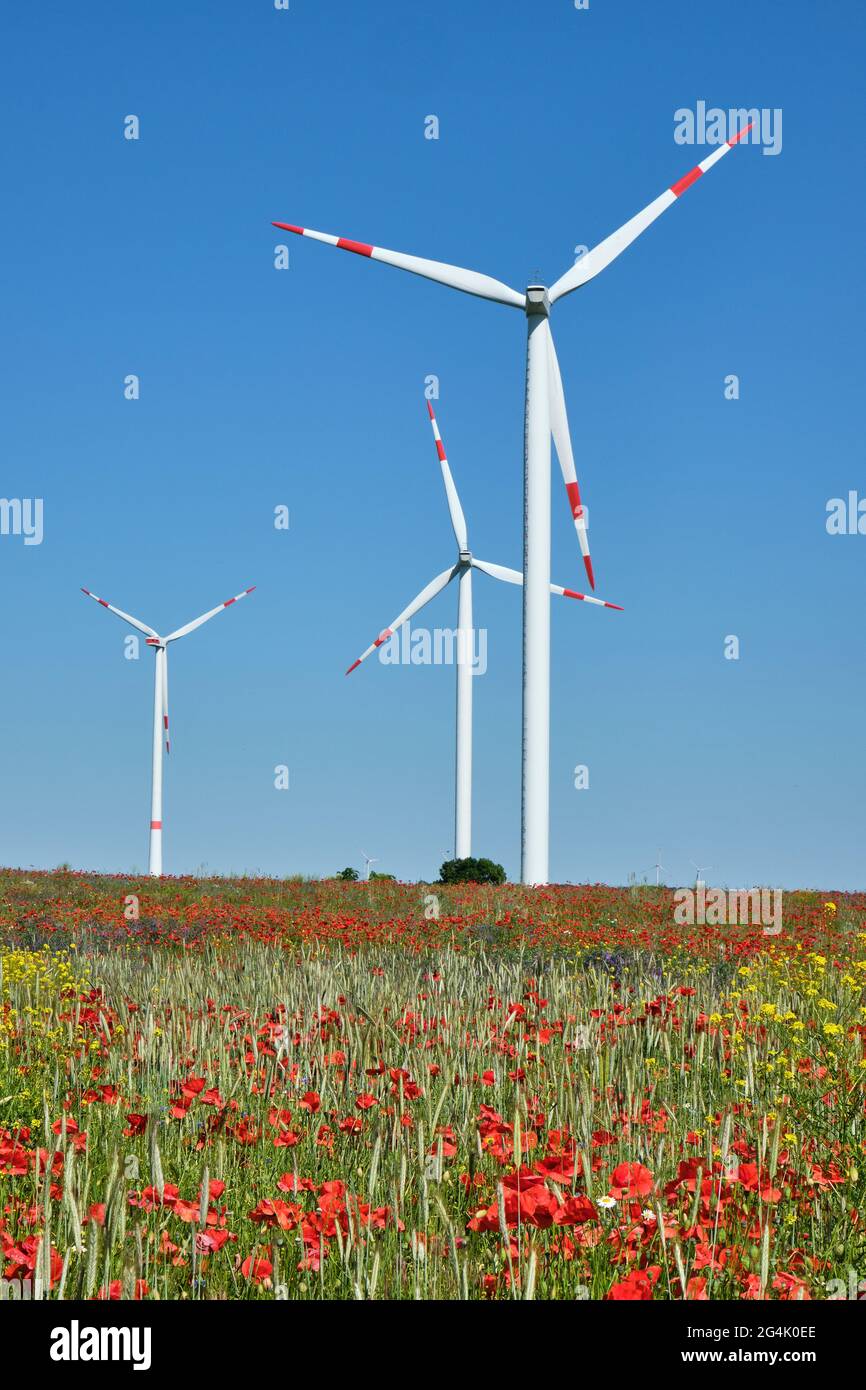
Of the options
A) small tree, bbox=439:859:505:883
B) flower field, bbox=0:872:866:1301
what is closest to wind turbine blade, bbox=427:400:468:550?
small tree, bbox=439:859:505:883

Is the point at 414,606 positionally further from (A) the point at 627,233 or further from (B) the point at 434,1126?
(B) the point at 434,1126

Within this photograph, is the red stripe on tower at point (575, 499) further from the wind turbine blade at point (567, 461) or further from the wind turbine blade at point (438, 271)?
the wind turbine blade at point (438, 271)

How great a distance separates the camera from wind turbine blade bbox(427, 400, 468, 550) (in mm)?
43812

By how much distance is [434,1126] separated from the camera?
4805mm

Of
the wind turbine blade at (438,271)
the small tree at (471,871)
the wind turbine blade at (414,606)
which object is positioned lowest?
the small tree at (471,871)

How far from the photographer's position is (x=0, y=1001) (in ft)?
32.7

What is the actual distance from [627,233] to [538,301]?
3303mm

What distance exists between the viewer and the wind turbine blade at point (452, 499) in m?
43.8

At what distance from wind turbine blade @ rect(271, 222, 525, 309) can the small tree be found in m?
16.9

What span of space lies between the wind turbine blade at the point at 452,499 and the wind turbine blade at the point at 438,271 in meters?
8.38

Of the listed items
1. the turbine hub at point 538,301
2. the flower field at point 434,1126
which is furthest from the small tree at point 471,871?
the flower field at point 434,1126

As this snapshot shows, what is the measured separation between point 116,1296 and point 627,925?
16647 mm

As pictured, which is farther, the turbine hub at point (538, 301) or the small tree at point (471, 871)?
the small tree at point (471, 871)

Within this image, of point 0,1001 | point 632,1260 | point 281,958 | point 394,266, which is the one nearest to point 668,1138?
point 632,1260
